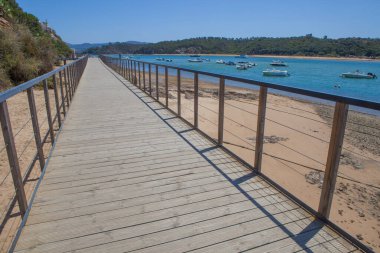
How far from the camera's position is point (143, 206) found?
263cm

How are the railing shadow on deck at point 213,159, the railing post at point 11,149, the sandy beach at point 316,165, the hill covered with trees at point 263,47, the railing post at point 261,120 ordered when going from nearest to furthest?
the railing post at point 11,149 → the railing shadow on deck at point 213,159 → the railing post at point 261,120 → the sandy beach at point 316,165 → the hill covered with trees at point 263,47

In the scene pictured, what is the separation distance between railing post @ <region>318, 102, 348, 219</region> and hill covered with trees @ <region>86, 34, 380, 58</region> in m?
117

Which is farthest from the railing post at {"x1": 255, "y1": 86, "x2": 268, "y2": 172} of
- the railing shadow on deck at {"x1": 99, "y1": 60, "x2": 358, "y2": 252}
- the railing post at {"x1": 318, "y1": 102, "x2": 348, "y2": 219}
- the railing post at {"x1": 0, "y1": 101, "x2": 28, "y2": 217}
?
the railing post at {"x1": 0, "y1": 101, "x2": 28, "y2": 217}

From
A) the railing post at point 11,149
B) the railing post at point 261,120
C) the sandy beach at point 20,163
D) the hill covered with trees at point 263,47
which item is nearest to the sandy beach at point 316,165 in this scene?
the railing post at point 261,120

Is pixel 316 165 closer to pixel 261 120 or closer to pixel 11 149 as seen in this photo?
pixel 261 120

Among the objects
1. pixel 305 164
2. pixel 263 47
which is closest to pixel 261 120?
pixel 305 164

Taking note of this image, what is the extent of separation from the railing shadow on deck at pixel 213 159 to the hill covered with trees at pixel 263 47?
115 metres

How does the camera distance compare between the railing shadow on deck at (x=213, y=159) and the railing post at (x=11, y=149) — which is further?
the railing shadow on deck at (x=213, y=159)

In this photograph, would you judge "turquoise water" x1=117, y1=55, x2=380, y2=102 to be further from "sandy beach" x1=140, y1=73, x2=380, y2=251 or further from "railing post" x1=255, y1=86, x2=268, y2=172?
"sandy beach" x1=140, y1=73, x2=380, y2=251

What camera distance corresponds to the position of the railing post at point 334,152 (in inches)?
86.0

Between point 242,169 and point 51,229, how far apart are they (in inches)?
84.1

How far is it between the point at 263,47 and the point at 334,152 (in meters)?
138

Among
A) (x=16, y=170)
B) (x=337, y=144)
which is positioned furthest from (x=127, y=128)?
(x=337, y=144)

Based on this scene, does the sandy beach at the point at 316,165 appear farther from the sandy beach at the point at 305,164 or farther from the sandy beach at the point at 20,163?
A: the sandy beach at the point at 20,163
